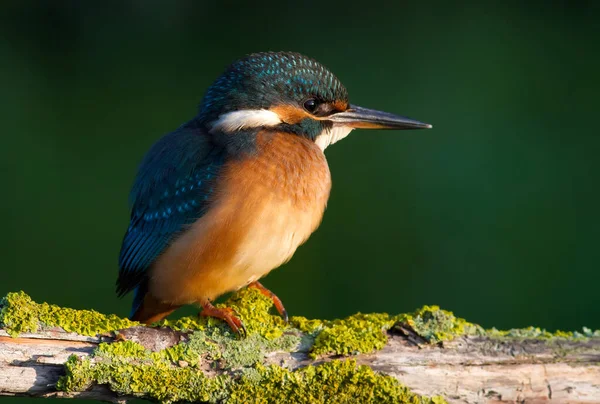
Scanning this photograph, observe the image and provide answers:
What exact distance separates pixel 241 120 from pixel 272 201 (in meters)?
0.34

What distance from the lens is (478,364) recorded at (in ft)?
7.95

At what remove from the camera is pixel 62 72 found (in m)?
4.58

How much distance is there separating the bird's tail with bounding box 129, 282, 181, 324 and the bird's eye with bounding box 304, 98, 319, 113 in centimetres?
84

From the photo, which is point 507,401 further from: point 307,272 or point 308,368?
point 307,272

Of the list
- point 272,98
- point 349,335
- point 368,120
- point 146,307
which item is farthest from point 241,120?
point 349,335

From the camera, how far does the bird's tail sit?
294cm

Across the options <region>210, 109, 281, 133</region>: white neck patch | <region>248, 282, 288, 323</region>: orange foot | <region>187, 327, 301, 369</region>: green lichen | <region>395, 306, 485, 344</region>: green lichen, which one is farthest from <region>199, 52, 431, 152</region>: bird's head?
<region>395, 306, 485, 344</region>: green lichen

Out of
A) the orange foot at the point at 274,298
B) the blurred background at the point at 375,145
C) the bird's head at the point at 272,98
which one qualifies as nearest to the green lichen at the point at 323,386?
the orange foot at the point at 274,298

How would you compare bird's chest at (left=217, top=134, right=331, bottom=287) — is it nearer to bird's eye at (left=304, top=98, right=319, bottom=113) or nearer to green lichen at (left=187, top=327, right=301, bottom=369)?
bird's eye at (left=304, top=98, right=319, bottom=113)

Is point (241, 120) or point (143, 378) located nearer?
point (143, 378)

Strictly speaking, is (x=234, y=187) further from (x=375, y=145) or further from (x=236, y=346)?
(x=375, y=145)

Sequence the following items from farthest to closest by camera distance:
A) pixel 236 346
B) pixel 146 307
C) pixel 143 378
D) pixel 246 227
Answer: pixel 146 307, pixel 246 227, pixel 236 346, pixel 143 378

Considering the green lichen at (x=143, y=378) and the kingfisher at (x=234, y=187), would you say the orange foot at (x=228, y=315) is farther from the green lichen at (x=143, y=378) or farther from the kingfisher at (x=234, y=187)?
the green lichen at (x=143, y=378)

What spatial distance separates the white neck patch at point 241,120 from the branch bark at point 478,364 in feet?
2.65
